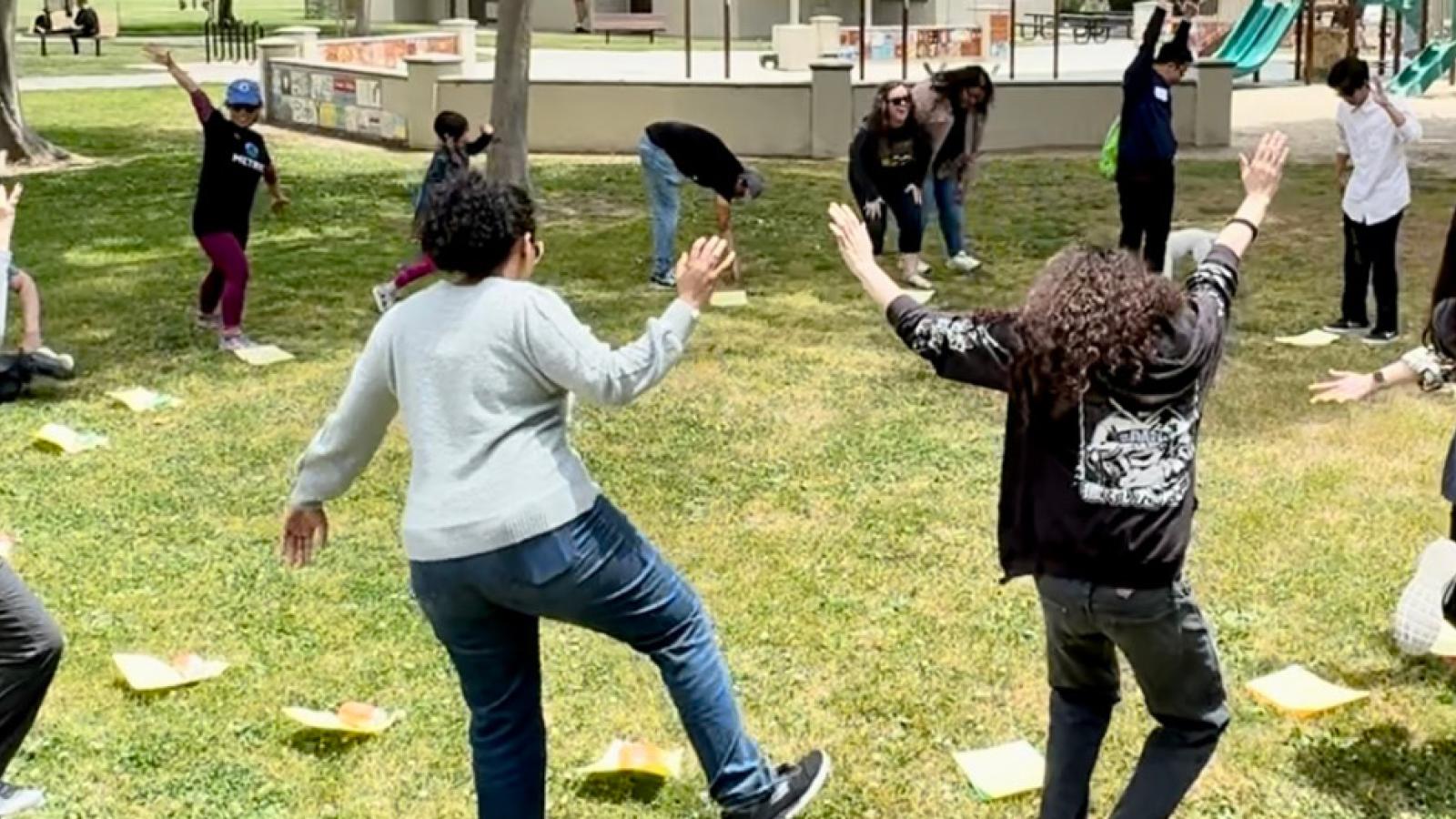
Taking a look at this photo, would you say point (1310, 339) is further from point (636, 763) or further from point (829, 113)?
point (829, 113)

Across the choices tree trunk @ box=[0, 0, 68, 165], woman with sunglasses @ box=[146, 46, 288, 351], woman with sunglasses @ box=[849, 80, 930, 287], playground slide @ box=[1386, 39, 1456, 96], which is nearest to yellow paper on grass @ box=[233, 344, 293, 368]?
woman with sunglasses @ box=[146, 46, 288, 351]

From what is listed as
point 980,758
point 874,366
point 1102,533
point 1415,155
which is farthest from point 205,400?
point 1415,155

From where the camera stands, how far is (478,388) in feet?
11.3

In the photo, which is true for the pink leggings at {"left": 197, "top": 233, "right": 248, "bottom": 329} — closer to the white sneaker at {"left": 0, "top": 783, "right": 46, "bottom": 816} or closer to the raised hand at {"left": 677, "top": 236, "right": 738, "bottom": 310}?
the white sneaker at {"left": 0, "top": 783, "right": 46, "bottom": 816}

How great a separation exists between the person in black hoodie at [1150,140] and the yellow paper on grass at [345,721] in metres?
6.35

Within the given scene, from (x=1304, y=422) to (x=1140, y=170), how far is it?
2839mm

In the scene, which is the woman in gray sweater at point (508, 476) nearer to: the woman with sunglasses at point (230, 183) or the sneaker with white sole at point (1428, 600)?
the sneaker with white sole at point (1428, 600)

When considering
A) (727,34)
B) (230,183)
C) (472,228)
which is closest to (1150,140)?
(230,183)

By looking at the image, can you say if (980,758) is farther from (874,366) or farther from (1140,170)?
(1140,170)

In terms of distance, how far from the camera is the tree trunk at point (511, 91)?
1440cm

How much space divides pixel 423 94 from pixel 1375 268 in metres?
12.6

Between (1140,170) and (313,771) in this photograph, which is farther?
(1140,170)

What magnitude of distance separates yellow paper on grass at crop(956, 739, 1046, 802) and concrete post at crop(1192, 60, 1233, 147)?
15.8m

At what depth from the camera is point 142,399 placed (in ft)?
27.8
